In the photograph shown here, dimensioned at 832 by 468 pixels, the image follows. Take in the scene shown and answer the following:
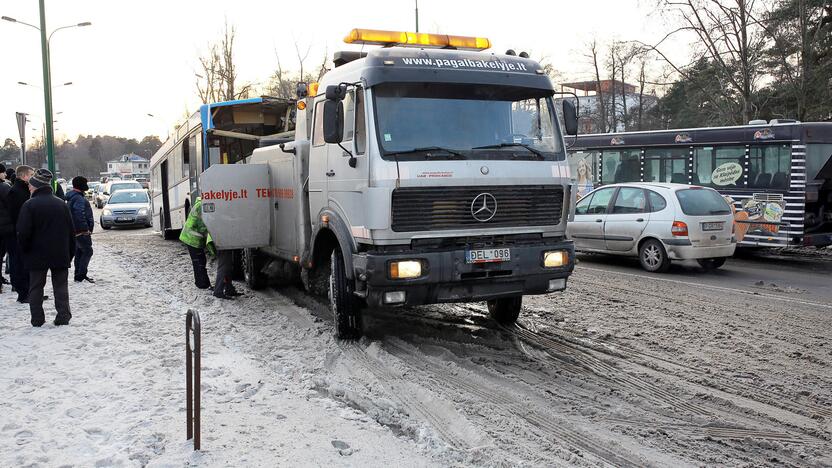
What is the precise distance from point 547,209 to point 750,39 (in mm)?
20777

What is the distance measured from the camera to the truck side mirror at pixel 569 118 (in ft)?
23.9

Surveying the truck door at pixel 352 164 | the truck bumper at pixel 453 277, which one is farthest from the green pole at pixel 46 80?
the truck bumper at pixel 453 277

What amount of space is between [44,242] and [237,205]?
96.5 inches

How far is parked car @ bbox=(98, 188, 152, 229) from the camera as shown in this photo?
79.6 ft

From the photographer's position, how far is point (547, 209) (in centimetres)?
683

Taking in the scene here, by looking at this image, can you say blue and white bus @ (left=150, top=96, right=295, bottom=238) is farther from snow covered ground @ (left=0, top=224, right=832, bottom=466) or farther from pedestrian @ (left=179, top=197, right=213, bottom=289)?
snow covered ground @ (left=0, top=224, right=832, bottom=466)

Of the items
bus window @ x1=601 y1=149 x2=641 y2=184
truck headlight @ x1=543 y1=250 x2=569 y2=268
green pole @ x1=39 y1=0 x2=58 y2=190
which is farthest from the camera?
green pole @ x1=39 y1=0 x2=58 y2=190

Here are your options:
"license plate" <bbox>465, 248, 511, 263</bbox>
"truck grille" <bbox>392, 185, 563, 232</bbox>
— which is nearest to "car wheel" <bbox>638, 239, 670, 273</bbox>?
"truck grille" <bbox>392, 185, 563, 232</bbox>

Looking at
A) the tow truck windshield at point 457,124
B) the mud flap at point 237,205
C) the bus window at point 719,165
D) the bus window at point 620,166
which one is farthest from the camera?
the bus window at point 620,166

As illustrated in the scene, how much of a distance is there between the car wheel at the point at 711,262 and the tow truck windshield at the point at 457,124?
6933 millimetres

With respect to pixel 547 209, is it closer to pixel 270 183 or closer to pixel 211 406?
pixel 211 406

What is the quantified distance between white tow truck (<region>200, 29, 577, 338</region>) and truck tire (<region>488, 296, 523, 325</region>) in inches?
40.2

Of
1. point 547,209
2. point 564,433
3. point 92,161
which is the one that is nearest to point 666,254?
point 547,209

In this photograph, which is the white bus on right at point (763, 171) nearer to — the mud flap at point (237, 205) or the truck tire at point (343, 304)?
the mud flap at point (237, 205)
